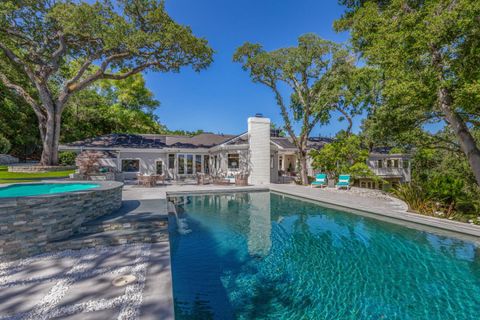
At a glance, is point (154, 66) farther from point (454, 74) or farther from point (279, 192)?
point (454, 74)

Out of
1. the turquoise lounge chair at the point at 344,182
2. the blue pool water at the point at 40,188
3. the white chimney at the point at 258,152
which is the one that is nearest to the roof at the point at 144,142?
the white chimney at the point at 258,152

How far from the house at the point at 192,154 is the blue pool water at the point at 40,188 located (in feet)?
29.8

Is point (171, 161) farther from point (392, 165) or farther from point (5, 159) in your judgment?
point (392, 165)

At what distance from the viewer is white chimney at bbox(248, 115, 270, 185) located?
62.7ft

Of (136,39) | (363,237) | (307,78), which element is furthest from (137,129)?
(363,237)

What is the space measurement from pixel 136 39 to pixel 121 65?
15.8ft

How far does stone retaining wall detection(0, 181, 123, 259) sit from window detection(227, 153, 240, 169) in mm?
14507

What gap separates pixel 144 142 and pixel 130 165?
2591mm

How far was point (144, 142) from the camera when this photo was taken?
21125mm

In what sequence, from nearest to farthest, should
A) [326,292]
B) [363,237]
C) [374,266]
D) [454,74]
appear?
[326,292] → [374,266] → [363,237] → [454,74]

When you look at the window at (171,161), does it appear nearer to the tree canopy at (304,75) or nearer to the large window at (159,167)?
the large window at (159,167)

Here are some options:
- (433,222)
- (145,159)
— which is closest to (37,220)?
(433,222)

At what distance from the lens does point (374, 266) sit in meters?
5.18

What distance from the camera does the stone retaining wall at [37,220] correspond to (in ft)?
14.6
